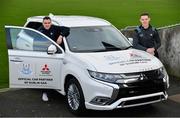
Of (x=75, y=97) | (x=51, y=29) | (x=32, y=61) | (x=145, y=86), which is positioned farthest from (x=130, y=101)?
(x=51, y=29)

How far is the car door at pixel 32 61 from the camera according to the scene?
9.28 metres

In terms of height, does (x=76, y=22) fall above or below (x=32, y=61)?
above

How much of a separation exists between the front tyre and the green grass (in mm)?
8883

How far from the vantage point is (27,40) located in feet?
32.3

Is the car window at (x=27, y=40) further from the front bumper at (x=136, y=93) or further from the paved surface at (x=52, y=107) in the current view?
the front bumper at (x=136, y=93)

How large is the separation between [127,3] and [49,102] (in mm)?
17496

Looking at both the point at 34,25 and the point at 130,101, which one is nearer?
the point at 130,101

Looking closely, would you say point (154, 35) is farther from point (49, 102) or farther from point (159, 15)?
point (159, 15)

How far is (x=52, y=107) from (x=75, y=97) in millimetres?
1056

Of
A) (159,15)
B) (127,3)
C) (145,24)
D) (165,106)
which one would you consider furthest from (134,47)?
(127,3)

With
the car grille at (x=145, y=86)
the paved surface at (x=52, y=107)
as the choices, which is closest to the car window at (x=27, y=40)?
the paved surface at (x=52, y=107)

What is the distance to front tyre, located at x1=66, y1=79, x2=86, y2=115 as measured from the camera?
8430 mm

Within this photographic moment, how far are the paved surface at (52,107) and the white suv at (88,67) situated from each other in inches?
16.8

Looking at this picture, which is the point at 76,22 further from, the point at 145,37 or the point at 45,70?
the point at 145,37
